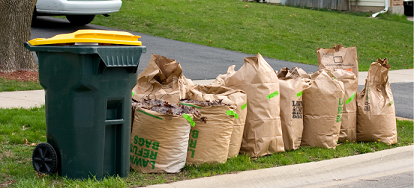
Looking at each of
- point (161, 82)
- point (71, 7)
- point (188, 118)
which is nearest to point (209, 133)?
point (188, 118)

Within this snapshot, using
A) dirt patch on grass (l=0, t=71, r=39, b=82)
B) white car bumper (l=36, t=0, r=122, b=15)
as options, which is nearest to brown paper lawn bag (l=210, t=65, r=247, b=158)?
dirt patch on grass (l=0, t=71, r=39, b=82)

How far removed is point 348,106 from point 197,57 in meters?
6.60

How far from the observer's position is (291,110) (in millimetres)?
4746

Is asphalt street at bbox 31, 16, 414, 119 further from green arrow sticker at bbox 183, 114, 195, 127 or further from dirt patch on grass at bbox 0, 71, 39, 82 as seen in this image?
green arrow sticker at bbox 183, 114, 195, 127

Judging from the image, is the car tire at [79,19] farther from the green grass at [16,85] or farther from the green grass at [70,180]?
the green grass at [70,180]

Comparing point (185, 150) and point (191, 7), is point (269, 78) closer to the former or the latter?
point (185, 150)

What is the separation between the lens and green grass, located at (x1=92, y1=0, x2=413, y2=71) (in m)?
13.9

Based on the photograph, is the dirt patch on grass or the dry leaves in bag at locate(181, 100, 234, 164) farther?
the dirt patch on grass

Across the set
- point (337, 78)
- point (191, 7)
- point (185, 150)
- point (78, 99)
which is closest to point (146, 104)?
point (185, 150)

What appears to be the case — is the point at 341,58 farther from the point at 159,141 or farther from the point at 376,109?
the point at 159,141

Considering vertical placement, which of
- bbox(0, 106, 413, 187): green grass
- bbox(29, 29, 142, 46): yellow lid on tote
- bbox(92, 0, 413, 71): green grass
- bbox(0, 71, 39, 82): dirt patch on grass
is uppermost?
bbox(92, 0, 413, 71): green grass

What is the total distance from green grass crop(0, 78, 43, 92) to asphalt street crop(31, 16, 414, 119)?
2472 mm

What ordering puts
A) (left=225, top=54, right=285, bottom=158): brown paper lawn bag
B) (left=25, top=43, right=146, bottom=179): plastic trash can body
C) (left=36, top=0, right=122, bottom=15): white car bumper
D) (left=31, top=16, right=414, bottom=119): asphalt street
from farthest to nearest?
(left=36, top=0, right=122, bottom=15): white car bumper < (left=31, top=16, right=414, bottom=119): asphalt street < (left=225, top=54, right=285, bottom=158): brown paper lawn bag < (left=25, top=43, right=146, bottom=179): plastic trash can body

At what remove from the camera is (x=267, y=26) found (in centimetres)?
1686
